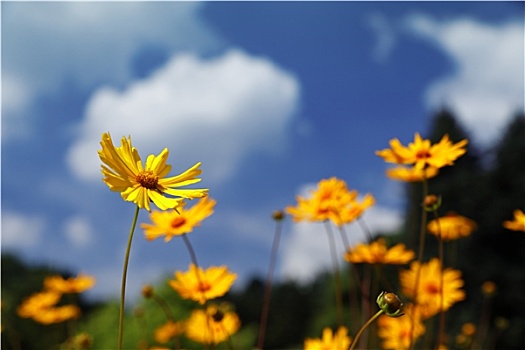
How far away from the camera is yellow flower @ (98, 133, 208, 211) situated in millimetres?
790

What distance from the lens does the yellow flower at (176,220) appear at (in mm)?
1201

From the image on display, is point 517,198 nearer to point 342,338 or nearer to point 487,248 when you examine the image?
point 487,248

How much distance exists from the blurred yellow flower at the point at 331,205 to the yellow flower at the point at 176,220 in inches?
9.8

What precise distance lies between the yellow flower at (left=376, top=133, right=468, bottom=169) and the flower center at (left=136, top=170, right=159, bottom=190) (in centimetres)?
51

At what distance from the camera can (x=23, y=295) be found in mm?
7391

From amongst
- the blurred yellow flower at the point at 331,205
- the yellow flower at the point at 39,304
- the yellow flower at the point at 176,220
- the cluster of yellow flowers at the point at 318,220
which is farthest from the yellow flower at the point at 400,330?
the yellow flower at the point at 39,304

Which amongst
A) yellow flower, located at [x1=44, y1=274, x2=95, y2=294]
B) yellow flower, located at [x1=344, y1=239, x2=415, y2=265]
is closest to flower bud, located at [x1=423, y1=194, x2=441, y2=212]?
yellow flower, located at [x1=344, y1=239, x2=415, y2=265]

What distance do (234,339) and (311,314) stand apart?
14.9 ft

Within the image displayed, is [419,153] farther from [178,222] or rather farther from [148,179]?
[148,179]

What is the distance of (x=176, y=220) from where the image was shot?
1252 mm

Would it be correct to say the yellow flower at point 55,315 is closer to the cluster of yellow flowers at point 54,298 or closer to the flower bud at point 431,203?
the cluster of yellow flowers at point 54,298

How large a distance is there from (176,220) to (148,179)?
0.40 m

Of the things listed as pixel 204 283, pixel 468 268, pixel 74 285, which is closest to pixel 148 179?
pixel 204 283

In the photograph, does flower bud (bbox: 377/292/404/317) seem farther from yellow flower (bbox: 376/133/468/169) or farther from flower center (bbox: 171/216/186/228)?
flower center (bbox: 171/216/186/228)
